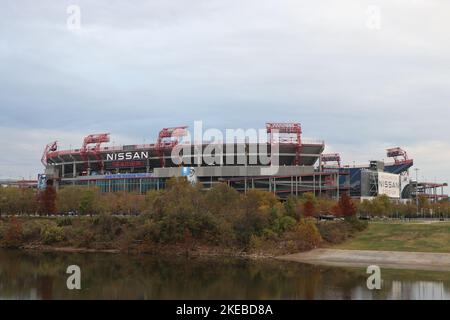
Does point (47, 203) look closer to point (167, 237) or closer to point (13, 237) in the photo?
point (13, 237)

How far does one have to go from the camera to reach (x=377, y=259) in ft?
242

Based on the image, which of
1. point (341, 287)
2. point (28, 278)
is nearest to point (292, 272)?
point (341, 287)

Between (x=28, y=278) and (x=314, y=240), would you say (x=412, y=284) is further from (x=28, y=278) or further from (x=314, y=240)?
(x=28, y=278)

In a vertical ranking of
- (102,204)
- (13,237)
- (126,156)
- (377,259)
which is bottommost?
(377,259)

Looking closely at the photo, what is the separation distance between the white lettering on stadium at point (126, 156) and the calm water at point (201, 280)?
79.3m

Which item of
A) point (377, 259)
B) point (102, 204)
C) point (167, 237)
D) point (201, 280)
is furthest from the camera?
point (102, 204)

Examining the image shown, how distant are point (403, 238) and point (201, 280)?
39723 millimetres

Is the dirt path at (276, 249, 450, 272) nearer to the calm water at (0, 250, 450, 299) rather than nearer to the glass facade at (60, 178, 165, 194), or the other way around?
the calm water at (0, 250, 450, 299)

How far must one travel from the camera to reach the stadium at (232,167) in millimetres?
142875

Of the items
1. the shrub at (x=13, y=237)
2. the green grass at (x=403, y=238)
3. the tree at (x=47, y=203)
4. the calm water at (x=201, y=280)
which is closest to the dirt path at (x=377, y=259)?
the green grass at (x=403, y=238)

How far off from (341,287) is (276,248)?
29.9 meters

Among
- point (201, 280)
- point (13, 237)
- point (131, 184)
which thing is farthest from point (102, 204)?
point (201, 280)

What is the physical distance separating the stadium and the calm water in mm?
69238
